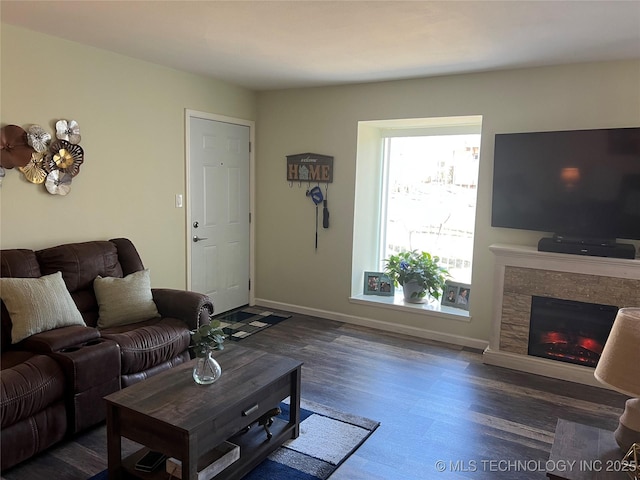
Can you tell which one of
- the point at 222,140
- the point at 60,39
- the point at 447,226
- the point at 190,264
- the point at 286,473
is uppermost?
the point at 60,39

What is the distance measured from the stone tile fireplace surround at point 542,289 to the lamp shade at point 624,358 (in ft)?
7.21

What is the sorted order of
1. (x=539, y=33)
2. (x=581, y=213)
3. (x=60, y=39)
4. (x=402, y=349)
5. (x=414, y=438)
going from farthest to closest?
(x=402, y=349) < (x=581, y=213) < (x=60, y=39) < (x=539, y=33) < (x=414, y=438)

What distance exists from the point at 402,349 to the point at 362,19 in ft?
8.92

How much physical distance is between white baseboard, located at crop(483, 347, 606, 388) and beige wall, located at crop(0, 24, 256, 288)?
2.92m

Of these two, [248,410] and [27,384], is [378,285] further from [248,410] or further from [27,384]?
[27,384]

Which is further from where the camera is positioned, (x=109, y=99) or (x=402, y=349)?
(x=402, y=349)

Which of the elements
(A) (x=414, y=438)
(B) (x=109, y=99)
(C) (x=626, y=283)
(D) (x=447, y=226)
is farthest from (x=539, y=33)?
(B) (x=109, y=99)

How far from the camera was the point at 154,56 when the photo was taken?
12.6ft

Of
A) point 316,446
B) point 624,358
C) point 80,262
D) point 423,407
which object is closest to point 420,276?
point 423,407

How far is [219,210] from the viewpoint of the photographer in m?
4.92

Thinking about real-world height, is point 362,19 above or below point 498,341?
above

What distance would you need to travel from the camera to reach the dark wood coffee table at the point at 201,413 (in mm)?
1986

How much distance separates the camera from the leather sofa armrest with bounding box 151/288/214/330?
339 cm

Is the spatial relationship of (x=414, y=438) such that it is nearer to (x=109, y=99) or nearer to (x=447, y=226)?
(x=447, y=226)
